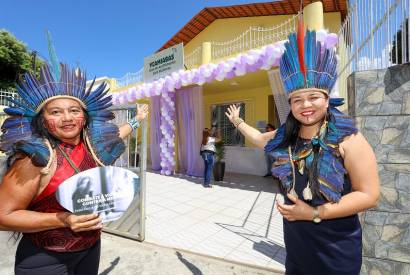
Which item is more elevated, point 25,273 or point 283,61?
point 283,61

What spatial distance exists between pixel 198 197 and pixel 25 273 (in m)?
3.86

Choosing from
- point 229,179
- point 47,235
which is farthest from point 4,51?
point 47,235

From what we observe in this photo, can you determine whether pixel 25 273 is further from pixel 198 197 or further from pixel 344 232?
pixel 198 197

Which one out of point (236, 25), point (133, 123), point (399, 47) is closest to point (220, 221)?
point (133, 123)

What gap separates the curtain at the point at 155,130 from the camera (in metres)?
7.44

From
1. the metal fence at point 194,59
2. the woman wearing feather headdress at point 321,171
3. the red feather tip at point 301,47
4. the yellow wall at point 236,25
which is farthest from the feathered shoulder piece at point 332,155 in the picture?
the yellow wall at point 236,25

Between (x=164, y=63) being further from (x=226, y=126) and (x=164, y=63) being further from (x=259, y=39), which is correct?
(x=226, y=126)

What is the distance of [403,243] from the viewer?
1.73m

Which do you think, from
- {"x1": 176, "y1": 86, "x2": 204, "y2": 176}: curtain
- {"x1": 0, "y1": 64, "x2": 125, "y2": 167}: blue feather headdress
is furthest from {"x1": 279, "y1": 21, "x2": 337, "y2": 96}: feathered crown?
{"x1": 176, "y1": 86, "x2": 204, "y2": 176}: curtain

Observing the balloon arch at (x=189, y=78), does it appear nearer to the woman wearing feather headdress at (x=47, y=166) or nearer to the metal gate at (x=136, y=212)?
the metal gate at (x=136, y=212)

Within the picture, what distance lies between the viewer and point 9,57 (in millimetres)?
14055

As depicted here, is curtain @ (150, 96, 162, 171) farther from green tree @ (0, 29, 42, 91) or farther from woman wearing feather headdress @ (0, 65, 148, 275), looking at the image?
green tree @ (0, 29, 42, 91)

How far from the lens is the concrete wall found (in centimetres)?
170

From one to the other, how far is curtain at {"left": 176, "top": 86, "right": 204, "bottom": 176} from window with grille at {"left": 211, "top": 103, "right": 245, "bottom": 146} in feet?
5.52
